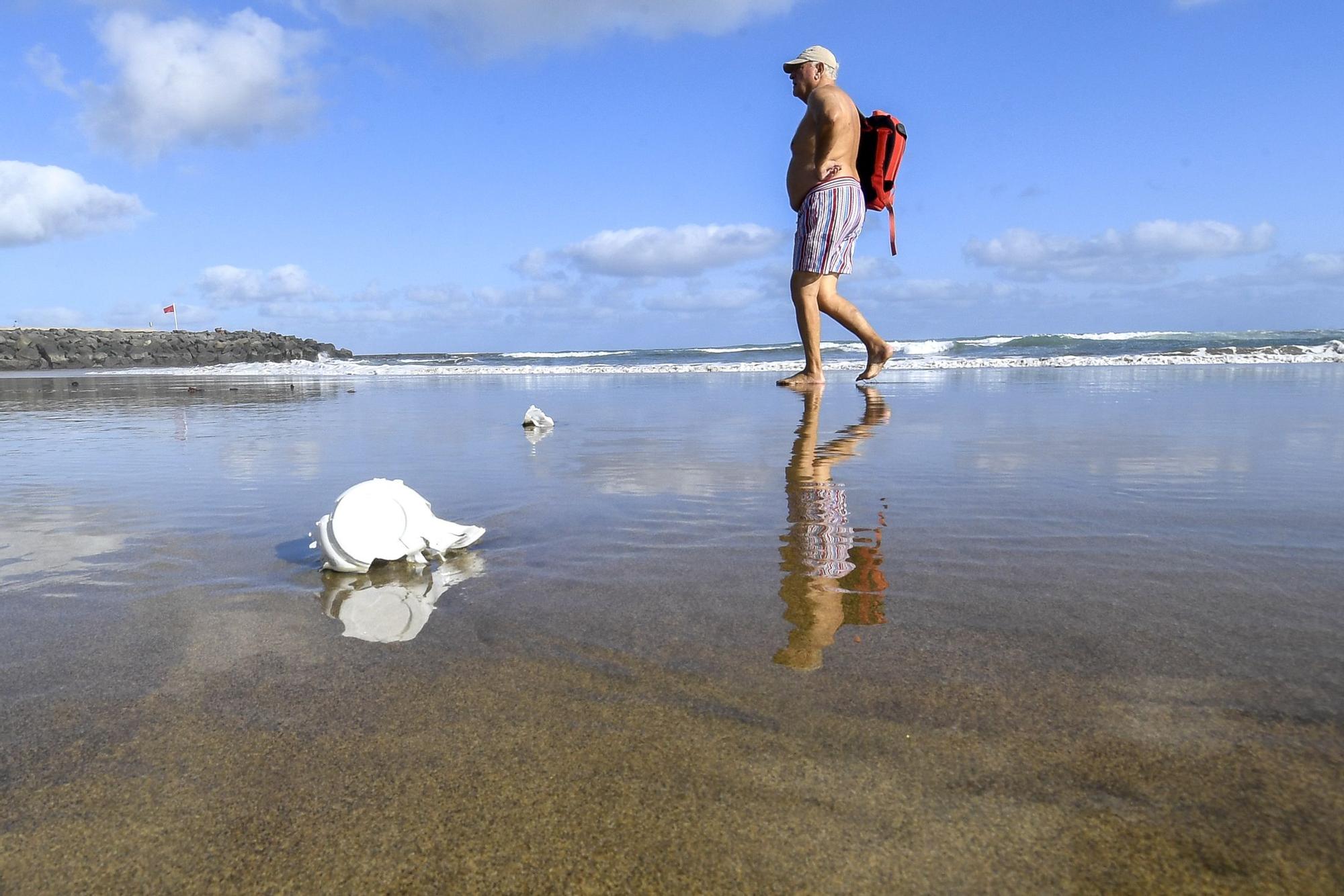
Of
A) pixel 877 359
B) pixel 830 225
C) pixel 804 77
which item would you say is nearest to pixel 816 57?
pixel 804 77

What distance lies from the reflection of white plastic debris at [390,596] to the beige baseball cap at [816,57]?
598cm

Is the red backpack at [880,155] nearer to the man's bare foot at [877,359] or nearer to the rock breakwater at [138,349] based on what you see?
the man's bare foot at [877,359]

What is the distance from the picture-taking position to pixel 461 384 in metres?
14.1

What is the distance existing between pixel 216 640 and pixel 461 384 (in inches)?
503

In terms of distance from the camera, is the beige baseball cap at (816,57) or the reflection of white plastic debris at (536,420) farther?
the beige baseball cap at (816,57)

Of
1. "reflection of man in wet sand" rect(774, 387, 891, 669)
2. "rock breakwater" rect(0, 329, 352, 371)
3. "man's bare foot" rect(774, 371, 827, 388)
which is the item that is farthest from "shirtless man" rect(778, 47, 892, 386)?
"rock breakwater" rect(0, 329, 352, 371)

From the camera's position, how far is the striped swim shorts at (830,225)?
6.99 meters

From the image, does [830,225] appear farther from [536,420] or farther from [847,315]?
[536,420]

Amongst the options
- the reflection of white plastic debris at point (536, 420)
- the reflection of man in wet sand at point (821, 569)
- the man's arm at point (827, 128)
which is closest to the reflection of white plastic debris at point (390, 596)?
the reflection of man in wet sand at point (821, 569)

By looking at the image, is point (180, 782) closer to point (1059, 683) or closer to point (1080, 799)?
point (1080, 799)

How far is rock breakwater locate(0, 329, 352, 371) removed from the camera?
29984mm

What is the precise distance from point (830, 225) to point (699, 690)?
6.17m

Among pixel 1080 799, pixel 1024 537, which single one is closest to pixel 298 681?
pixel 1080 799

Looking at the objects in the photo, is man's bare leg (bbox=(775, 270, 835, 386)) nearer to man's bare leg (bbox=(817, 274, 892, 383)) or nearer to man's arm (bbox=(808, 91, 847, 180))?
man's bare leg (bbox=(817, 274, 892, 383))
